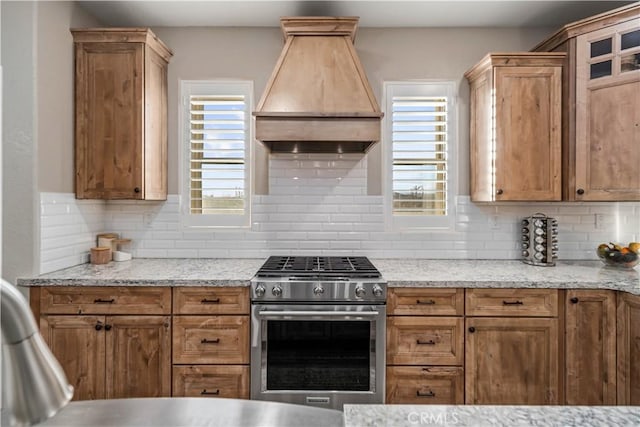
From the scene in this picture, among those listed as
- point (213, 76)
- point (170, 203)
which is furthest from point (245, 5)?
point (170, 203)

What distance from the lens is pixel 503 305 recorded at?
7.43 ft

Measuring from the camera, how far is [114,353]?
7.41ft

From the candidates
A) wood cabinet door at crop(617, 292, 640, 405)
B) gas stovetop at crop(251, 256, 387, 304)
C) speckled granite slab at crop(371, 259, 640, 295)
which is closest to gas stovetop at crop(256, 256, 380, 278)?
gas stovetop at crop(251, 256, 387, 304)

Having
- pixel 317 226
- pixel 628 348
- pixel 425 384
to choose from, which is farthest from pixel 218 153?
pixel 628 348

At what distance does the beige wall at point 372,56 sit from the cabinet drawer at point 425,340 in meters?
1.14

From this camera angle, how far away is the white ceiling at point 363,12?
2.68m

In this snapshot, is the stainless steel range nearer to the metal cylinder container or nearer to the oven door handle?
the oven door handle

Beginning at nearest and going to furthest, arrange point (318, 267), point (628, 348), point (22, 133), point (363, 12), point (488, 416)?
1. point (488, 416)
2. point (628, 348)
3. point (22, 133)
4. point (318, 267)
5. point (363, 12)

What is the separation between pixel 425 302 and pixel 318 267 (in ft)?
2.33

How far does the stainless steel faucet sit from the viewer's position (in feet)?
1.24

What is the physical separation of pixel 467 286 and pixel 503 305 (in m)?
0.24

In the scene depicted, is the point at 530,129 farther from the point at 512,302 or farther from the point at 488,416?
the point at 488,416

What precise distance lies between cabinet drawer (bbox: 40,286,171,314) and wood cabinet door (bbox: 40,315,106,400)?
5 cm

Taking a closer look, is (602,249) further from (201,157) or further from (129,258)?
(129,258)
